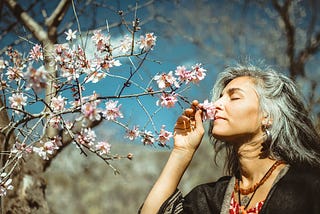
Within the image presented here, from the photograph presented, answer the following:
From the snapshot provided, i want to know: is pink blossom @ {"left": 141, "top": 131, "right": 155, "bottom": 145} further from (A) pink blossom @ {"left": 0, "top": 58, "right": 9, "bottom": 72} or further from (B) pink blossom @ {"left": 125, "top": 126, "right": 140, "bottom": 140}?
(A) pink blossom @ {"left": 0, "top": 58, "right": 9, "bottom": 72}

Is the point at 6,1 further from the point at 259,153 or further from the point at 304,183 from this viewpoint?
the point at 304,183

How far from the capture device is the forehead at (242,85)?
2037 millimetres

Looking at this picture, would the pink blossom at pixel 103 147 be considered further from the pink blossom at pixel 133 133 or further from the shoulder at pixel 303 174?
the shoulder at pixel 303 174

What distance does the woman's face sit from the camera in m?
1.93

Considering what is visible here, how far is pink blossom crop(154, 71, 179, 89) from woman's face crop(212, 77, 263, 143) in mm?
230

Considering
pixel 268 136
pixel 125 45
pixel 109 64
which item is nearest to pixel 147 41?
pixel 125 45

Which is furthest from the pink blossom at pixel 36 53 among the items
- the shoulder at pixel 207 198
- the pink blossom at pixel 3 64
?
the shoulder at pixel 207 198

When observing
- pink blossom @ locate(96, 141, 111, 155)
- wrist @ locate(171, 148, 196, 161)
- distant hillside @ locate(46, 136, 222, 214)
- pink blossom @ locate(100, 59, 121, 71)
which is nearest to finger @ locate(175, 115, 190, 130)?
wrist @ locate(171, 148, 196, 161)

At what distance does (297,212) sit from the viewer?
179 centimetres

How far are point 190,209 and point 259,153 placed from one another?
44 centimetres

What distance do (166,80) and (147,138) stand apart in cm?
31

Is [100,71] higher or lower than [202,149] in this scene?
lower

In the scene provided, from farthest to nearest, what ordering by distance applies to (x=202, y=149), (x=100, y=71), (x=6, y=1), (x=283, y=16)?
(x=202, y=149)
(x=283, y=16)
(x=6, y=1)
(x=100, y=71)

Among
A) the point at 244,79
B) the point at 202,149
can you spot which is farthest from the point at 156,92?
the point at 202,149
